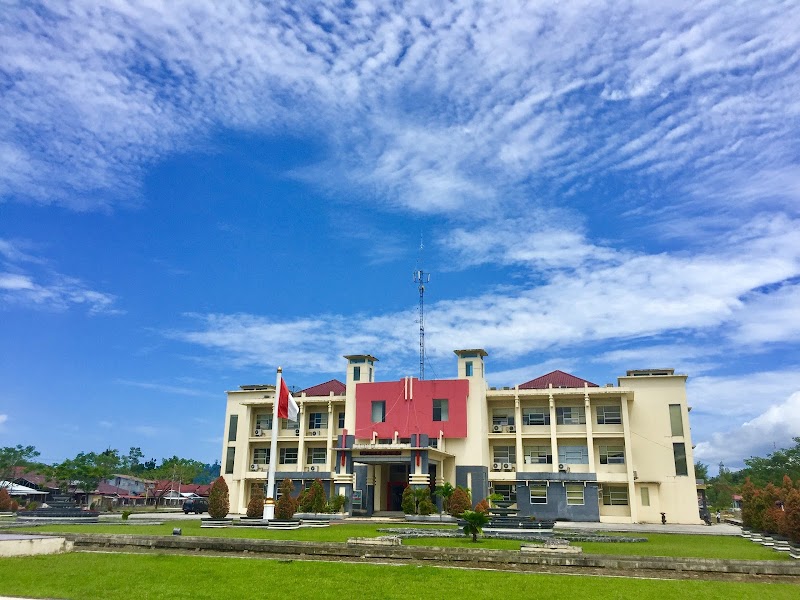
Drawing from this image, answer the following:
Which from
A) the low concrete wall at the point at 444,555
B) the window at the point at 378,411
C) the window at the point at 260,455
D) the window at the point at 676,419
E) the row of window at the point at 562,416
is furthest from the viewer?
the window at the point at 260,455

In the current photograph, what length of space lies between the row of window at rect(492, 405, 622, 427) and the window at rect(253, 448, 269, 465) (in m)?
15.7

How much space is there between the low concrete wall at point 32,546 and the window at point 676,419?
108 feet

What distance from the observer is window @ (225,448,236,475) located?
43.2 metres

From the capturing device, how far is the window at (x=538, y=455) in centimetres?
3819

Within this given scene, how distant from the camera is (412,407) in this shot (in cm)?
3816

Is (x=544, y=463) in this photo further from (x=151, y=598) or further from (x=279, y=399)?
(x=151, y=598)

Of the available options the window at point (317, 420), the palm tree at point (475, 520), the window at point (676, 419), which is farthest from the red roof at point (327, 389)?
the palm tree at point (475, 520)

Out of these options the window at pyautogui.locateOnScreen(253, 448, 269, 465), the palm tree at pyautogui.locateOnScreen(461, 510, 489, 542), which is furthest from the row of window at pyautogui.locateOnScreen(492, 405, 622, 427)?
the palm tree at pyautogui.locateOnScreen(461, 510, 489, 542)

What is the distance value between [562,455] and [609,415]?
3.72 meters

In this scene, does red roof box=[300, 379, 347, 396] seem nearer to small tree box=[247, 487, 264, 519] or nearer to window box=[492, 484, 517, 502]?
window box=[492, 484, 517, 502]

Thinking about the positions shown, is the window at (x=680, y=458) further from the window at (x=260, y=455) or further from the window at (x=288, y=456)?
the window at (x=260, y=455)

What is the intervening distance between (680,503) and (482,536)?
21715 millimetres

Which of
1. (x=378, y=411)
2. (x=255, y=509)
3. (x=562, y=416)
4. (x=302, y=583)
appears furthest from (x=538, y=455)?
(x=302, y=583)

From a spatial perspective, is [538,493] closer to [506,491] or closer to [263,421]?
[506,491]
